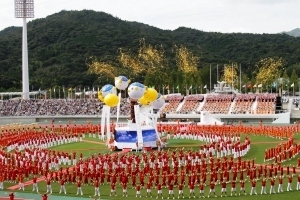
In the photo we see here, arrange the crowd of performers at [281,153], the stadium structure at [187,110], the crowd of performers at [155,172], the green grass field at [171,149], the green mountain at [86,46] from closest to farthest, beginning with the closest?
1. the green grass field at [171,149]
2. the crowd of performers at [155,172]
3. the crowd of performers at [281,153]
4. the stadium structure at [187,110]
5. the green mountain at [86,46]

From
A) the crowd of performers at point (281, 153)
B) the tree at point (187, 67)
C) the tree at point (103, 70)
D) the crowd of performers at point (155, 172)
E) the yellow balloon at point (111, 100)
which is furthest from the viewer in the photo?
the tree at point (103, 70)

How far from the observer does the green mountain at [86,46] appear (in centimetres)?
9394

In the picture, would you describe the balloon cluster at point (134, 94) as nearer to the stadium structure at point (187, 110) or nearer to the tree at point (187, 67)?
the stadium structure at point (187, 110)

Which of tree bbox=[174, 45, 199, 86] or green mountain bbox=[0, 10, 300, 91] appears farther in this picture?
green mountain bbox=[0, 10, 300, 91]

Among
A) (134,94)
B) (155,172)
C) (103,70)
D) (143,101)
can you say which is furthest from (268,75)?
(155,172)

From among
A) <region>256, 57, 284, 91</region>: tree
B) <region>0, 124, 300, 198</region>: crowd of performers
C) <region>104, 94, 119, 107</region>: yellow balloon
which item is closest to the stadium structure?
<region>104, 94, 119, 107</region>: yellow balloon

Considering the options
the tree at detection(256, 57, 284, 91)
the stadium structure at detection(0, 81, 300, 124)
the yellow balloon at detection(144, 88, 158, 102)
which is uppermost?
the tree at detection(256, 57, 284, 91)

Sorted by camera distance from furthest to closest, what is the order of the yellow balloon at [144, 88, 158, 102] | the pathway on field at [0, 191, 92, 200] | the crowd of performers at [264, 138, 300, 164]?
the yellow balloon at [144, 88, 158, 102], the crowd of performers at [264, 138, 300, 164], the pathway on field at [0, 191, 92, 200]

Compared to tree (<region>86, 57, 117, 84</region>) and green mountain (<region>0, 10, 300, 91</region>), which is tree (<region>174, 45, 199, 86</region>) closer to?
green mountain (<region>0, 10, 300, 91</region>)

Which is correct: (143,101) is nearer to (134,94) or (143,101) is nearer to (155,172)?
(134,94)

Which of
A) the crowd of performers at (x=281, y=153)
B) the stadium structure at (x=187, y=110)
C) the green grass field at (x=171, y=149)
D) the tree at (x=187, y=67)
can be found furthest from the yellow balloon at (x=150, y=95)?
the tree at (x=187, y=67)

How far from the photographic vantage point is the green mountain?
3698 inches

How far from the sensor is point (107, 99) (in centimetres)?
3030

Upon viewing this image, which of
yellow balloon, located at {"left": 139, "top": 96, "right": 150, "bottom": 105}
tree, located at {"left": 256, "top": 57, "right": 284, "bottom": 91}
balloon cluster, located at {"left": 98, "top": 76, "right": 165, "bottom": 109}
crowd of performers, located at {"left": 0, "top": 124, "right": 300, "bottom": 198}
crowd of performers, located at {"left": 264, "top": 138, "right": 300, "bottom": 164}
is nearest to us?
crowd of performers, located at {"left": 0, "top": 124, "right": 300, "bottom": 198}
